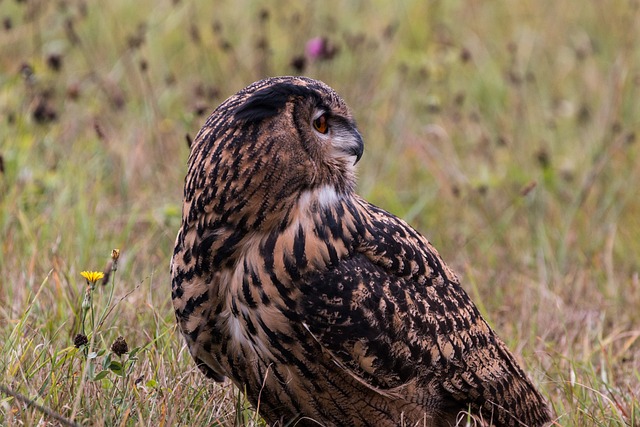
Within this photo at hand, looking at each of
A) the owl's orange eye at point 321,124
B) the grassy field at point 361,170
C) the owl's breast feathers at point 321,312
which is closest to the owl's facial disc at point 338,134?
the owl's orange eye at point 321,124

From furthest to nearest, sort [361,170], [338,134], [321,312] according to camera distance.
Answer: [361,170] → [338,134] → [321,312]

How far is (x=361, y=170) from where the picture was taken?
648cm

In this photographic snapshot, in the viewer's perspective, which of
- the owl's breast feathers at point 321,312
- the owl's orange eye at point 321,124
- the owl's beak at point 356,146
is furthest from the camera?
the owl's beak at point 356,146

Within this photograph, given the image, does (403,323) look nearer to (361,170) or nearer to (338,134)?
(338,134)

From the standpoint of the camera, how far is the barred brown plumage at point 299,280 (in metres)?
3.16

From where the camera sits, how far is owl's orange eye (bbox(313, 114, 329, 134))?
11.0ft

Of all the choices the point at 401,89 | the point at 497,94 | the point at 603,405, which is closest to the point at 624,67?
the point at 497,94

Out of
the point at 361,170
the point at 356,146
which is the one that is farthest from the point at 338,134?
the point at 361,170

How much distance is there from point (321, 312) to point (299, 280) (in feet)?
0.35

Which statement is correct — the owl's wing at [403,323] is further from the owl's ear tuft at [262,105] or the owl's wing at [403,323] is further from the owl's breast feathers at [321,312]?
the owl's ear tuft at [262,105]

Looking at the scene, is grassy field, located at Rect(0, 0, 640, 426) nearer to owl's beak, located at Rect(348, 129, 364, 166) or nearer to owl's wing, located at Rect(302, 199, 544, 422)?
owl's wing, located at Rect(302, 199, 544, 422)

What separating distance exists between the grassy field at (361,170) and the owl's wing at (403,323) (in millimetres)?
426

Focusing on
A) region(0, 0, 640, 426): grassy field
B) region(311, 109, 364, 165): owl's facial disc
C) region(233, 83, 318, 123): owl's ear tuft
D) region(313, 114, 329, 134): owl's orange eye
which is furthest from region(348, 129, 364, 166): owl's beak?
region(0, 0, 640, 426): grassy field

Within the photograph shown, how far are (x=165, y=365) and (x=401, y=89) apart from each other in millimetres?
4163
